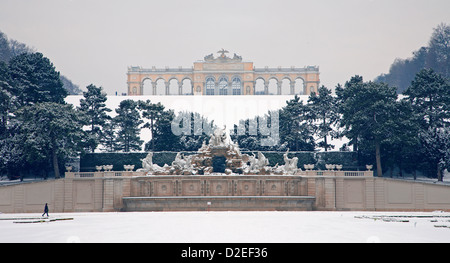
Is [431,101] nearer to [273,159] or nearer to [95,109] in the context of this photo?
[273,159]

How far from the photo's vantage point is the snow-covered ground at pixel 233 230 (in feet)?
95.2

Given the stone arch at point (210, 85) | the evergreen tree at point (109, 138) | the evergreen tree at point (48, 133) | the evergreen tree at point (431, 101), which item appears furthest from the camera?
the stone arch at point (210, 85)

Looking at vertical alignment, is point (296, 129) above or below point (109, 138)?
above

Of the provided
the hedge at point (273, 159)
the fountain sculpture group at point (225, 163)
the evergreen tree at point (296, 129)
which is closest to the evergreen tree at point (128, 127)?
the hedge at point (273, 159)

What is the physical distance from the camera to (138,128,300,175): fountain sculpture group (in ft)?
186

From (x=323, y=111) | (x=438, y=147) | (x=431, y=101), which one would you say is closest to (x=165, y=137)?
(x=323, y=111)

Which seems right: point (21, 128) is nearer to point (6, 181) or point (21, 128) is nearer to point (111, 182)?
point (6, 181)

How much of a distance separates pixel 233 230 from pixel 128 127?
1484 inches

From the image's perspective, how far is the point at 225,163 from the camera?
6106 centimetres

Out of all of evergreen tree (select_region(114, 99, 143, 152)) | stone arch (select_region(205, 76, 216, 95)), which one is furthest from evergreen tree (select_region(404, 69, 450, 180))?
stone arch (select_region(205, 76, 216, 95))

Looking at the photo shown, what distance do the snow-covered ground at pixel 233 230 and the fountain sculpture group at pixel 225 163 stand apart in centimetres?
1560

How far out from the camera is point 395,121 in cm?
5997

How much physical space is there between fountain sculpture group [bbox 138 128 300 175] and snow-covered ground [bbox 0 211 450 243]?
15604 millimetres

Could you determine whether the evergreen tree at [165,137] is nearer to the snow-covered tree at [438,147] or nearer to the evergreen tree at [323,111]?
the evergreen tree at [323,111]
